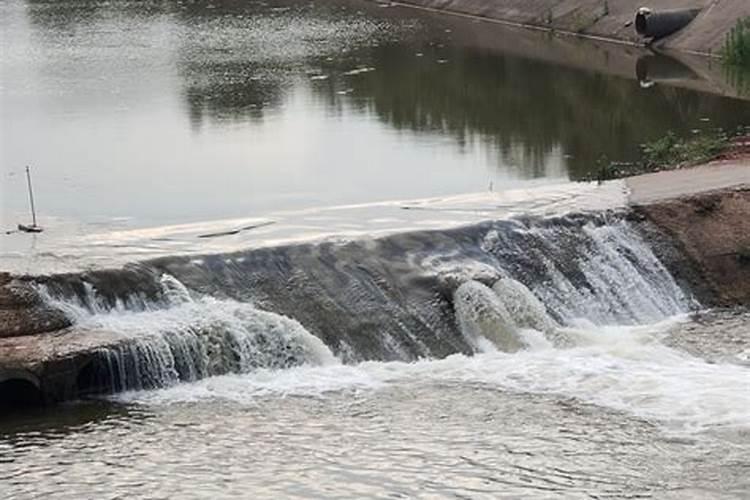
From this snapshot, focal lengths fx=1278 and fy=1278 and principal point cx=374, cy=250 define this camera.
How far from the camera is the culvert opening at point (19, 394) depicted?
12562mm

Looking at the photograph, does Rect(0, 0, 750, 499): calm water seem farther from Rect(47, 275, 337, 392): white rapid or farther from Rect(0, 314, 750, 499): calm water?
Rect(47, 275, 337, 392): white rapid

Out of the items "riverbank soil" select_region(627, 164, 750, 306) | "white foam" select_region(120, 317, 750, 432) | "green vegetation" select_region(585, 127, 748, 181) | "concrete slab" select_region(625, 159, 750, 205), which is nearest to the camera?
"white foam" select_region(120, 317, 750, 432)

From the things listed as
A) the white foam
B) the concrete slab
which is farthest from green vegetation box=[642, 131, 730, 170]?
the white foam

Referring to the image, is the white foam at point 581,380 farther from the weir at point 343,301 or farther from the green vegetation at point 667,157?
the green vegetation at point 667,157

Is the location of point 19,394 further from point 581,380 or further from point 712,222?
point 712,222

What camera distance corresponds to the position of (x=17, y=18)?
2149 inches

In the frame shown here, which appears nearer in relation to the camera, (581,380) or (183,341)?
(581,380)

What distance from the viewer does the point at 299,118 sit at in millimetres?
27766

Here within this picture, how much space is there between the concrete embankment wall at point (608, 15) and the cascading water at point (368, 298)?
21.3 meters

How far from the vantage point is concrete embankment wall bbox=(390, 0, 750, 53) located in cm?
3669

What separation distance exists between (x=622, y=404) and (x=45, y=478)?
216 inches

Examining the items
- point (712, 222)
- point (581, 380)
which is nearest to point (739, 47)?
point (712, 222)

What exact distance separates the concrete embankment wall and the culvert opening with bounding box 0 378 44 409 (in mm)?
27358

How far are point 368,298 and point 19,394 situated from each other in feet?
14.1
